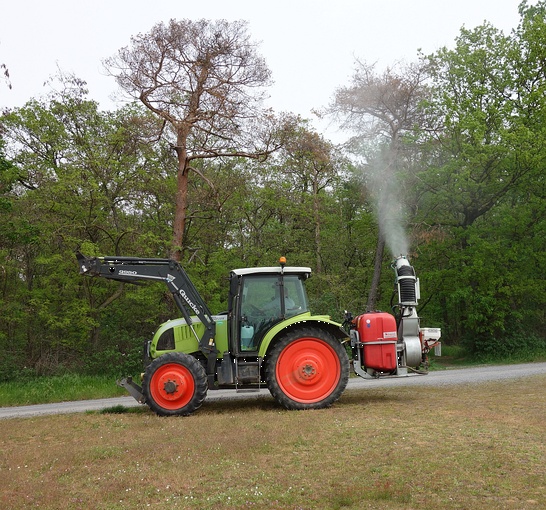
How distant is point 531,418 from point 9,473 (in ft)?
21.8

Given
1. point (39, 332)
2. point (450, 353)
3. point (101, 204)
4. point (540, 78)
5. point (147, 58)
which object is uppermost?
point (540, 78)

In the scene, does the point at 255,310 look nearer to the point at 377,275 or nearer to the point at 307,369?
the point at 307,369

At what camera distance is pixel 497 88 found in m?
21.4

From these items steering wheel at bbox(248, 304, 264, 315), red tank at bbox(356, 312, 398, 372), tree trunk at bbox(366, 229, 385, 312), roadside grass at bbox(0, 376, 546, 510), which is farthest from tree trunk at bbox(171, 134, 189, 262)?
tree trunk at bbox(366, 229, 385, 312)

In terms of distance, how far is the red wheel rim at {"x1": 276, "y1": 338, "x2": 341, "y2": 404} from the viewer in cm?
848

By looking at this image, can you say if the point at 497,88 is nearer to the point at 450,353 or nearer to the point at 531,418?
the point at 450,353

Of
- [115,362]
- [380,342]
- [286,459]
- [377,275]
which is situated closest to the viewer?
[286,459]

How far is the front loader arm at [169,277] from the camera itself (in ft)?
28.4

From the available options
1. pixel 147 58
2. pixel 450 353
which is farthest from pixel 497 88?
pixel 147 58

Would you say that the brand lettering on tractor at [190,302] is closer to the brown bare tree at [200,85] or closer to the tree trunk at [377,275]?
the brown bare tree at [200,85]

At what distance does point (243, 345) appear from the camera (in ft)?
28.3

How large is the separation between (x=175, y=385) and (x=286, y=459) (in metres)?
3.28

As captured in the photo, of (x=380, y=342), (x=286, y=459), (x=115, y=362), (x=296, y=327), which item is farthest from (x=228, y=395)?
(x=115, y=362)

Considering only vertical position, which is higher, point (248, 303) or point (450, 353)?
point (248, 303)
